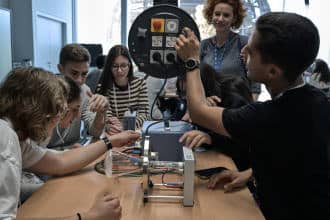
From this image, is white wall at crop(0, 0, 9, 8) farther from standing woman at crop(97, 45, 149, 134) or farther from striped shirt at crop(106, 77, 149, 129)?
striped shirt at crop(106, 77, 149, 129)

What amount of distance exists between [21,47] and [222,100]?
277 centimetres

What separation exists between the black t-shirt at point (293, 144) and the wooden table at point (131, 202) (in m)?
0.11

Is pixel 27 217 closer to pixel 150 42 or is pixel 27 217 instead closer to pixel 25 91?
pixel 25 91

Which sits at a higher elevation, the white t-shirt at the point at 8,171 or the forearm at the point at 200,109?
the forearm at the point at 200,109

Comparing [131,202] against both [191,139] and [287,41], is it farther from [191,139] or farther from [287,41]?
[287,41]

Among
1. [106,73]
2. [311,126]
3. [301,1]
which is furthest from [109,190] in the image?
[301,1]

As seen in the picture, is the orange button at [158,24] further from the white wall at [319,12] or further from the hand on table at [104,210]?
the white wall at [319,12]

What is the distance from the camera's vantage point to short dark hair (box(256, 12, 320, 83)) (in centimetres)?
98

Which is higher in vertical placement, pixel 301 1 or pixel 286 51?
pixel 301 1

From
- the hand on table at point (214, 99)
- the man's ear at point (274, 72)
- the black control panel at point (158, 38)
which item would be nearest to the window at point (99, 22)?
the hand on table at point (214, 99)

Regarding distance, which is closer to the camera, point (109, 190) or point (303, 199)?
point (303, 199)

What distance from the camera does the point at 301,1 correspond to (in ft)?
15.1

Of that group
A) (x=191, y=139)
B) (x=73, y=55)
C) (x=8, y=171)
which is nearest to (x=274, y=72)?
(x=191, y=139)

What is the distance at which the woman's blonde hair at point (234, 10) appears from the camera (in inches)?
85.2
